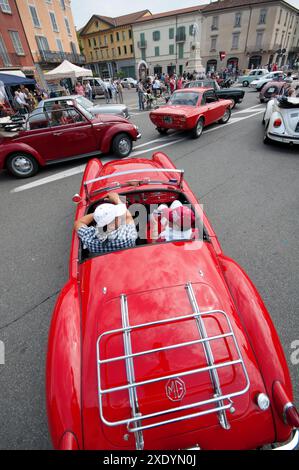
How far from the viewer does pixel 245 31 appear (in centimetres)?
3938

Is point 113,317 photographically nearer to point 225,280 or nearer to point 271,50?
point 225,280

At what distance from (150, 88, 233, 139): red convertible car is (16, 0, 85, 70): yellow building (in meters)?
24.7

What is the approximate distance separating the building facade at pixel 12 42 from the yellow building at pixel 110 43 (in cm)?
3403

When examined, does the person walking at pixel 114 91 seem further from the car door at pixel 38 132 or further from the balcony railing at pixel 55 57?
the car door at pixel 38 132

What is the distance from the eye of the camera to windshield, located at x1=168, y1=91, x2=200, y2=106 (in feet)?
26.6

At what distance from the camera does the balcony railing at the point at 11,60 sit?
21.4m

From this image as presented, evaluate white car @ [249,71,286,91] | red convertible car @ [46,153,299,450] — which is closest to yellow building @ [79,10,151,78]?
white car @ [249,71,286,91]

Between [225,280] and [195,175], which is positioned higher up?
[225,280]

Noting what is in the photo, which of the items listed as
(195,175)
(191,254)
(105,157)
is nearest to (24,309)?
(191,254)

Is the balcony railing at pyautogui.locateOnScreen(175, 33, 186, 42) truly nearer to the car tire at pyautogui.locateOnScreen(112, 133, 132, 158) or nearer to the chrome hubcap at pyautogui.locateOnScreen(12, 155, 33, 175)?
the car tire at pyautogui.locateOnScreen(112, 133, 132, 158)

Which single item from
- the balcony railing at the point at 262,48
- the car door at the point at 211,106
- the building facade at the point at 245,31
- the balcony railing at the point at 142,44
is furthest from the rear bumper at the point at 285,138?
the balcony railing at the point at 142,44

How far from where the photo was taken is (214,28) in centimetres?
4125

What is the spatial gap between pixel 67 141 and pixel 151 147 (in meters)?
2.80

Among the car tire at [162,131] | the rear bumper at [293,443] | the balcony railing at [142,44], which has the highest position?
the balcony railing at [142,44]
